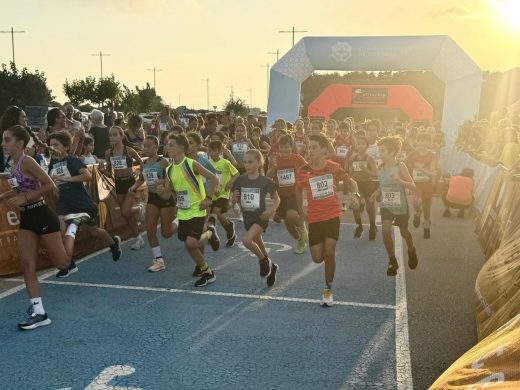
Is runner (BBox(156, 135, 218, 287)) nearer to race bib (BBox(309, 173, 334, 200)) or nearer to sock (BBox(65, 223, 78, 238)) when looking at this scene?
sock (BBox(65, 223, 78, 238))

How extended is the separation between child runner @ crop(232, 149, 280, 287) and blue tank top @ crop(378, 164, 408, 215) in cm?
151

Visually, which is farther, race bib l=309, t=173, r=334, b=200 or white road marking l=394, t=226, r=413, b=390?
race bib l=309, t=173, r=334, b=200

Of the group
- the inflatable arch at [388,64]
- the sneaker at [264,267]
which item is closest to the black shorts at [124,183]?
the sneaker at [264,267]

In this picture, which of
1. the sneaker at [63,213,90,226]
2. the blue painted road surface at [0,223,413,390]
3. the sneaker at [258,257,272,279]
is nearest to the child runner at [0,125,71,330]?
the blue painted road surface at [0,223,413,390]

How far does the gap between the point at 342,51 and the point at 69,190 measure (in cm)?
1430

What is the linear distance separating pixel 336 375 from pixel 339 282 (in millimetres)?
2444

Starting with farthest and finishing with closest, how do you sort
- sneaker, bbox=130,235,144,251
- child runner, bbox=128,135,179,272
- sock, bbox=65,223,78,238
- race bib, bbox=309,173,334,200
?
sneaker, bbox=130,235,144,251
child runner, bbox=128,135,179,272
sock, bbox=65,223,78,238
race bib, bbox=309,173,334,200

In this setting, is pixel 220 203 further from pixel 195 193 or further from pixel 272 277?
pixel 272 277

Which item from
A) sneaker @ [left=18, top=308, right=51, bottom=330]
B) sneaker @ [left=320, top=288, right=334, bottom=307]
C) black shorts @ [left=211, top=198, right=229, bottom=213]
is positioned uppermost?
black shorts @ [left=211, top=198, right=229, bottom=213]

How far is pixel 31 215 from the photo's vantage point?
483 centimetres

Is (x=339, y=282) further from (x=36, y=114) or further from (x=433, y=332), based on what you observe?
(x=36, y=114)

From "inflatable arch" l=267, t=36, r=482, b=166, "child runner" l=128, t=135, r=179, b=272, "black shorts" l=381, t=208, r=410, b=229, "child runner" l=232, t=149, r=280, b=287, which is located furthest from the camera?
"inflatable arch" l=267, t=36, r=482, b=166

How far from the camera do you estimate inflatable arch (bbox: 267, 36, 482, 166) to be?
58.5ft

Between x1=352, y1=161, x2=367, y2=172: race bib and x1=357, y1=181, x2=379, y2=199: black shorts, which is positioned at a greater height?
x1=352, y1=161, x2=367, y2=172: race bib
